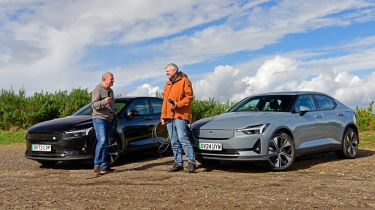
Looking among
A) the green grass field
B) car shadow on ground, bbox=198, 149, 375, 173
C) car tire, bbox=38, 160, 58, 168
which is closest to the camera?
car shadow on ground, bbox=198, 149, 375, 173

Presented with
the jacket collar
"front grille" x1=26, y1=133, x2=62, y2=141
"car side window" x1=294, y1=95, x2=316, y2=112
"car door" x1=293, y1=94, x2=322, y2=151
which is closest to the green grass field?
"car side window" x1=294, y1=95, x2=316, y2=112

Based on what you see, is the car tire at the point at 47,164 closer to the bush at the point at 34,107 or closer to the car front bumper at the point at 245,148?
the car front bumper at the point at 245,148

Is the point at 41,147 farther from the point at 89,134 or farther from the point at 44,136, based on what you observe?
the point at 89,134

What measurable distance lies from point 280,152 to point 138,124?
3.21m

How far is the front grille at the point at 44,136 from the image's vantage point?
9.19 m

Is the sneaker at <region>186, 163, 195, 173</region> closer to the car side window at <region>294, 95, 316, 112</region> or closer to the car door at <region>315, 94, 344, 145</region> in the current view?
the car side window at <region>294, 95, 316, 112</region>

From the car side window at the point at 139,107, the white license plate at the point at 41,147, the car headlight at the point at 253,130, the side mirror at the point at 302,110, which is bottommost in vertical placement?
the white license plate at the point at 41,147

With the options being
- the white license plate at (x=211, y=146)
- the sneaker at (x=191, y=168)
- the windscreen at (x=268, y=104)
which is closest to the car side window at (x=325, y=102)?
the windscreen at (x=268, y=104)

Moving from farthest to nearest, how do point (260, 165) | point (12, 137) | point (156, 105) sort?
point (12, 137) → point (156, 105) → point (260, 165)

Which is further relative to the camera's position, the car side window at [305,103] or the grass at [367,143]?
the grass at [367,143]

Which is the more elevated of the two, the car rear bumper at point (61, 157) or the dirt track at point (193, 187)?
the car rear bumper at point (61, 157)

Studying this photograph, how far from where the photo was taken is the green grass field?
13.9 metres

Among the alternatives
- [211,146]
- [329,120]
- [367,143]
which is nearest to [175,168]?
[211,146]

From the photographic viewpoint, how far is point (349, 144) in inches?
415
